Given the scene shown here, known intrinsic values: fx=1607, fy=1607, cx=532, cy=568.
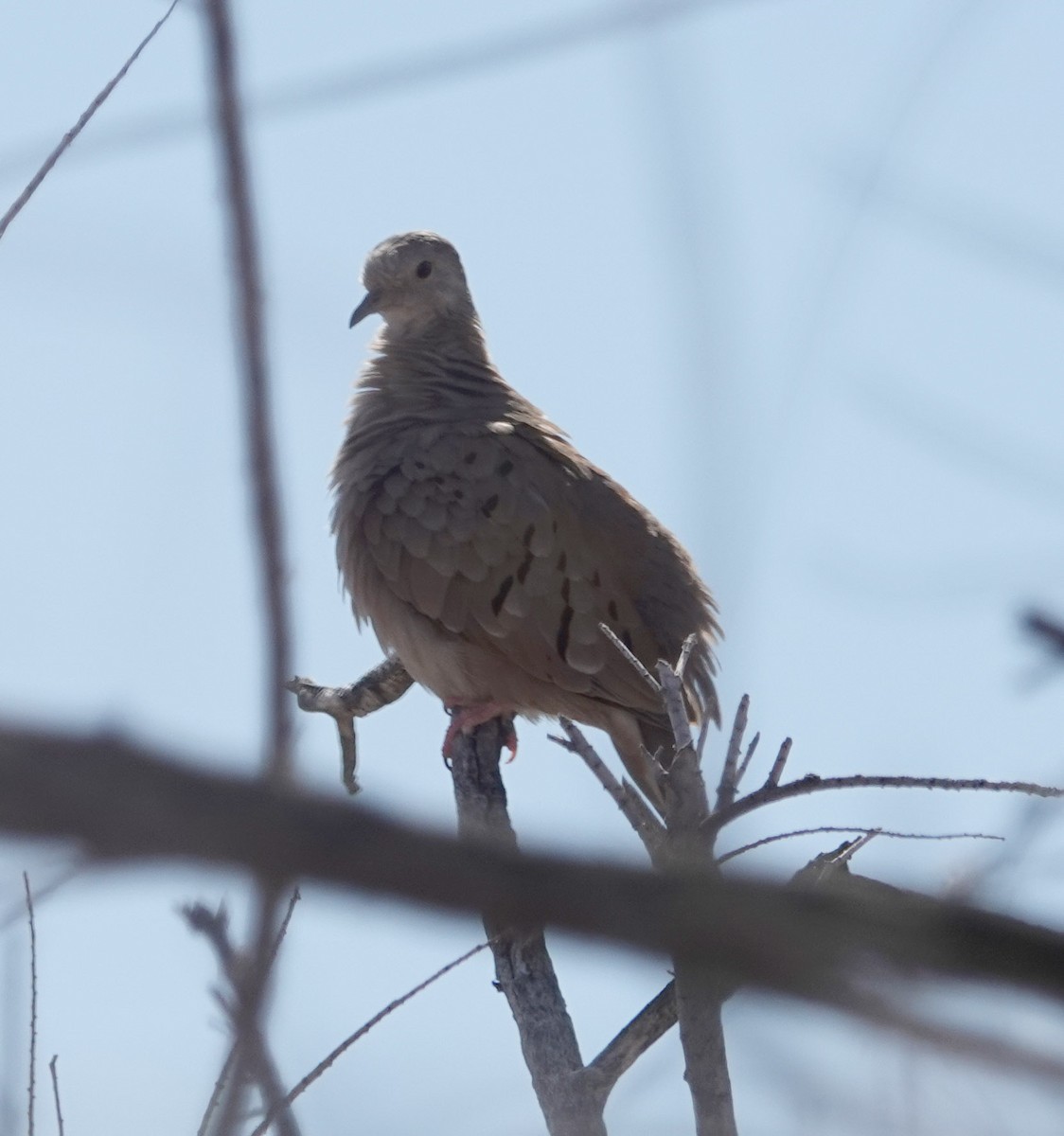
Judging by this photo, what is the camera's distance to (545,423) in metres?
6.17

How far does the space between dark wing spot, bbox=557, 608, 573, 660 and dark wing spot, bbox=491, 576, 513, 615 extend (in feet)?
0.68

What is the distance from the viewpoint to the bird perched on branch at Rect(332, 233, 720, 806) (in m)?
5.40

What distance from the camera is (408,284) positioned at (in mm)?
6613

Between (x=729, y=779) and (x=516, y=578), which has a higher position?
(x=516, y=578)

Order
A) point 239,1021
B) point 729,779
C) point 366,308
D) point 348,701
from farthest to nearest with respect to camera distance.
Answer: point 366,308
point 348,701
point 729,779
point 239,1021

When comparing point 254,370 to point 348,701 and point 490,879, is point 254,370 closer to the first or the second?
point 490,879

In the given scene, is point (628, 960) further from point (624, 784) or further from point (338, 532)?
point (338, 532)

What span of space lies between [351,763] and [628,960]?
4.39 meters

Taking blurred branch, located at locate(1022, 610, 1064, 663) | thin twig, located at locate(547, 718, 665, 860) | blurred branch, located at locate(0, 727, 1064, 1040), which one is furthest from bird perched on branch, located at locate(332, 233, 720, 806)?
blurred branch, located at locate(0, 727, 1064, 1040)

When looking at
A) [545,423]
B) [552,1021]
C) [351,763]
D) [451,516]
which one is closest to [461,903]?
[552,1021]

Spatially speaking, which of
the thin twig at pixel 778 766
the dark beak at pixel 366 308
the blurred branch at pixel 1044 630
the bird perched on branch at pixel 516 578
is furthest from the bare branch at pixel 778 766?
the dark beak at pixel 366 308

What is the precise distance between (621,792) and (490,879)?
1995mm

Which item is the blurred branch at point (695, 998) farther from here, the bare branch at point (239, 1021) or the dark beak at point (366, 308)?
the dark beak at point (366, 308)

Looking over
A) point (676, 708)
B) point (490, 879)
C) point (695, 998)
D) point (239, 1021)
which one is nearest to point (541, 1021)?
point (695, 998)
